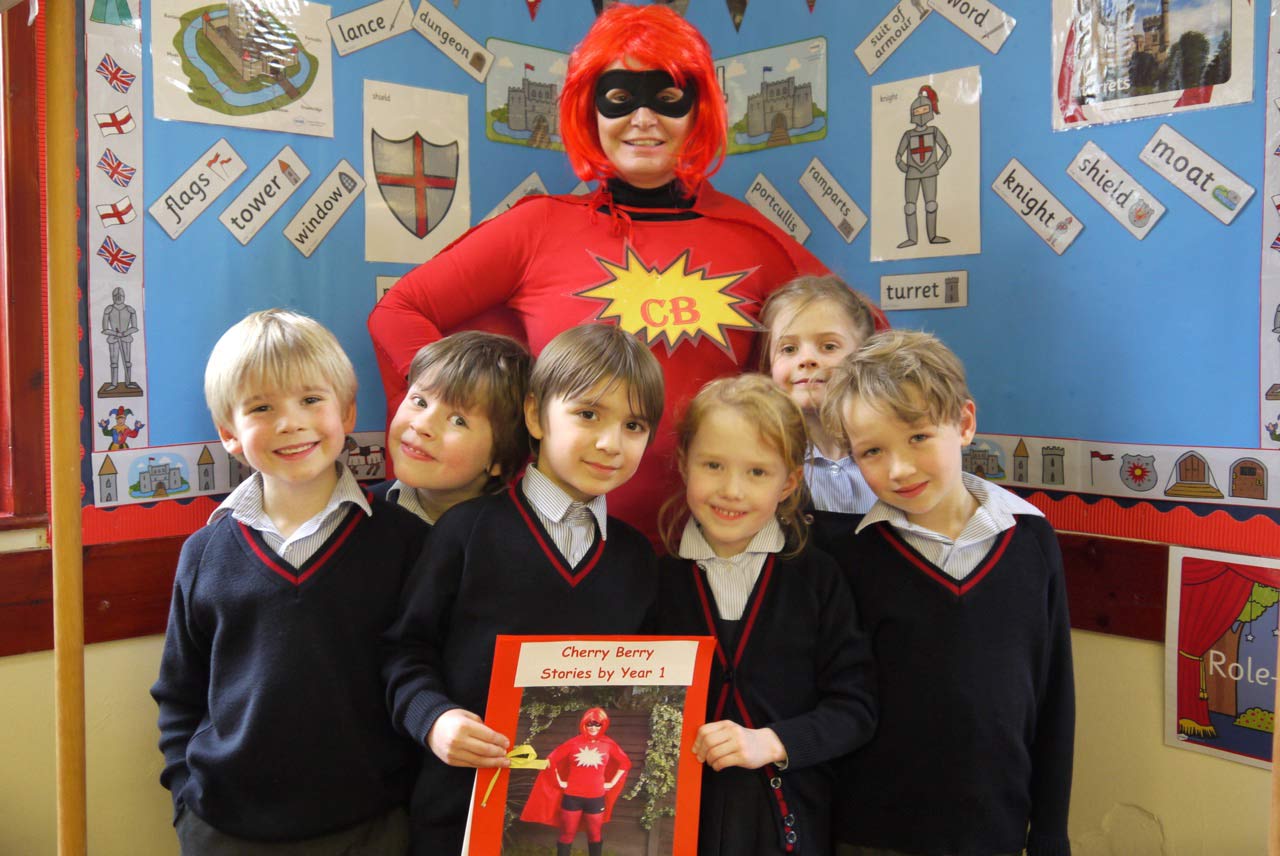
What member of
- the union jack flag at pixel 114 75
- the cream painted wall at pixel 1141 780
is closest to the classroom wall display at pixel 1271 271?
the cream painted wall at pixel 1141 780

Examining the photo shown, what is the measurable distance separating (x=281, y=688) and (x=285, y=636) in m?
0.07

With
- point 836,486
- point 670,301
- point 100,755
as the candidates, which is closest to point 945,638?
point 836,486

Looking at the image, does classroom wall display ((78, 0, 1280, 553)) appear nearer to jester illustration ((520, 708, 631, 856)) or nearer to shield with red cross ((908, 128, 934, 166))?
shield with red cross ((908, 128, 934, 166))

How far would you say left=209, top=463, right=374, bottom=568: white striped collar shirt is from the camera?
1.48 m

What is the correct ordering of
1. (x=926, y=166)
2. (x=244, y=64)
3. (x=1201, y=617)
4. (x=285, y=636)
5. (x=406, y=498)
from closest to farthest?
1. (x=285, y=636)
2. (x=406, y=498)
3. (x=1201, y=617)
4. (x=244, y=64)
5. (x=926, y=166)

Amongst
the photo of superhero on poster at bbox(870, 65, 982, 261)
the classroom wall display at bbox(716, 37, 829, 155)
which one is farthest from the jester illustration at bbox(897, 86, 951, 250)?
the classroom wall display at bbox(716, 37, 829, 155)

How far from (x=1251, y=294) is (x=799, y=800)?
1213mm

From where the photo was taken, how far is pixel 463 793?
1.43 meters

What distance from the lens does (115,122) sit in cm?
180

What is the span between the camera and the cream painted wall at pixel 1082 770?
5.83 ft

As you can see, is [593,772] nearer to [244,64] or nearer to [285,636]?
[285,636]

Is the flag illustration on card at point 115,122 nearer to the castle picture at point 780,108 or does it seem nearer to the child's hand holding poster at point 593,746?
the child's hand holding poster at point 593,746

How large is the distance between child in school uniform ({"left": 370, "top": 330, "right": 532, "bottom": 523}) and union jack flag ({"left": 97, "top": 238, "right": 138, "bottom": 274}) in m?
0.61

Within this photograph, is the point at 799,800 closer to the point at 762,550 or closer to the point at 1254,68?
the point at 762,550
